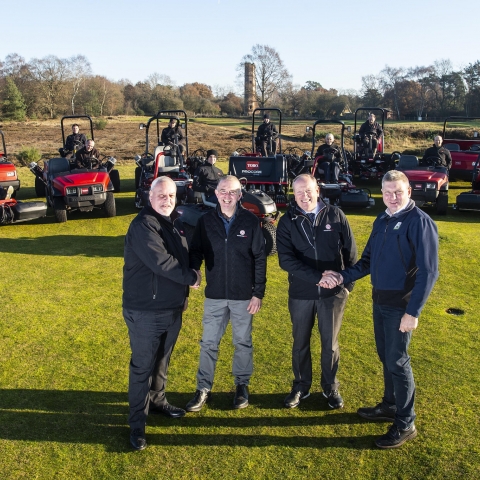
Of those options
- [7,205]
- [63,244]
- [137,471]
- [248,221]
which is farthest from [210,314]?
[7,205]

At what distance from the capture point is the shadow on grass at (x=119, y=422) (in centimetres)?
336

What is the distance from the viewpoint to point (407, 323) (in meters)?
3.07

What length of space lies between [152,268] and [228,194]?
0.77 meters

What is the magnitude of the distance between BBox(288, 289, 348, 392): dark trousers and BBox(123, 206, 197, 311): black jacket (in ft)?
2.71

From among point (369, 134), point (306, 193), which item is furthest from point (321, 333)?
point (369, 134)

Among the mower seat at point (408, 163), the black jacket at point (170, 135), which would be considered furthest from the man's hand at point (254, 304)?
the black jacket at point (170, 135)

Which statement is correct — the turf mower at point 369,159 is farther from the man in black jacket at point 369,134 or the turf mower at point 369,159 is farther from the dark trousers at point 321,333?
the dark trousers at point 321,333

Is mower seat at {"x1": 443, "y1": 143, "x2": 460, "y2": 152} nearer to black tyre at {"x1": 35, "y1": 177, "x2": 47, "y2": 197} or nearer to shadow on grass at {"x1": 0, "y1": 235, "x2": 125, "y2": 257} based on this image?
shadow on grass at {"x1": 0, "y1": 235, "x2": 125, "y2": 257}

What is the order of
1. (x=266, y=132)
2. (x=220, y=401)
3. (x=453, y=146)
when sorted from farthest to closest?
1. (x=453, y=146)
2. (x=266, y=132)
3. (x=220, y=401)

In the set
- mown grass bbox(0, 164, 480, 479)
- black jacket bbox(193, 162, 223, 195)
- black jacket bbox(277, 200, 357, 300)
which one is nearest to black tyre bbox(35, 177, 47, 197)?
black jacket bbox(193, 162, 223, 195)

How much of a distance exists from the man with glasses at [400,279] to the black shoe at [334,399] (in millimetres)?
427

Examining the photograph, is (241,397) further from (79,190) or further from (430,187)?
(430,187)

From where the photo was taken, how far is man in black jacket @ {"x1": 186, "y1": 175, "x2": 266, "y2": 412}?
359cm

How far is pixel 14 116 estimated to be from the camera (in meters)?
35.9
